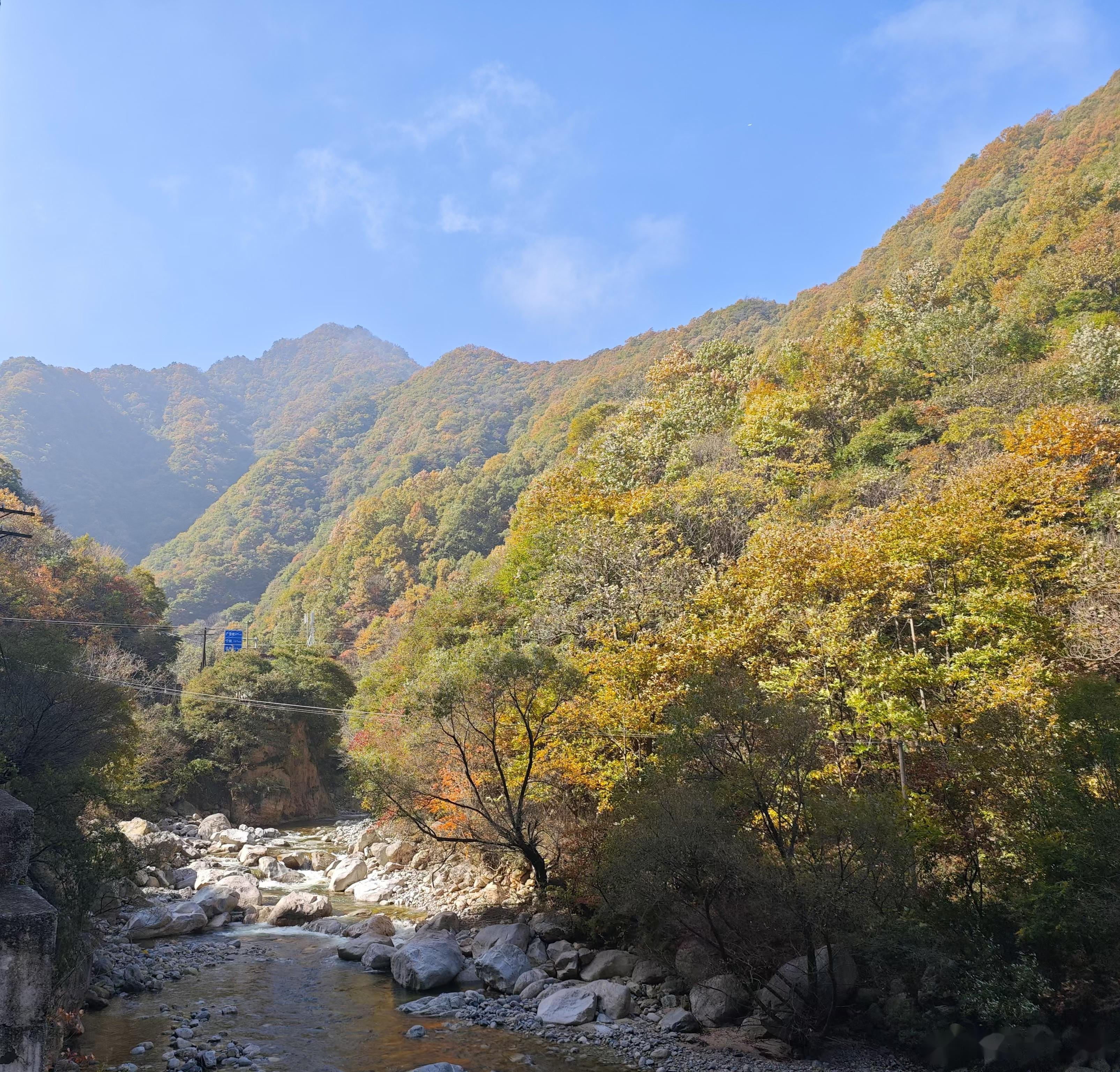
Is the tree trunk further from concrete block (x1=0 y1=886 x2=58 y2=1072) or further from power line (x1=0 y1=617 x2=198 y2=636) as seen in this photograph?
power line (x1=0 y1=617 x2=198 y2=636)

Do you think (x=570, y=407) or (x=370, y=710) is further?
(x=570, y=407)

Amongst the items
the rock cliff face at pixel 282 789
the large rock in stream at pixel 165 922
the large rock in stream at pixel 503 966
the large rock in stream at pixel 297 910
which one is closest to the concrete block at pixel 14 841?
the large rock in stream at pixel 503 966

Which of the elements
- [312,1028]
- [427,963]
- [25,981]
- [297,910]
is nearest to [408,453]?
[297,910]

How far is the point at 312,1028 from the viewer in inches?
478

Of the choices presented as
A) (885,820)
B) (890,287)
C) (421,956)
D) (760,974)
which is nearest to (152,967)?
(421,956)

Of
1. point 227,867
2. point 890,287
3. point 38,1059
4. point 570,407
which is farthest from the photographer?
point 570,407

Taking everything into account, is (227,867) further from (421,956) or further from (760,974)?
(760,974)

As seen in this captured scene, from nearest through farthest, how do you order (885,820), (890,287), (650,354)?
(885,820) → (890,287) → (650,354)

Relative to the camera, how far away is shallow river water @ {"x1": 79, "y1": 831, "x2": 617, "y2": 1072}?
1087 centimetres

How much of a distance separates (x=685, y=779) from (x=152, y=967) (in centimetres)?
1103

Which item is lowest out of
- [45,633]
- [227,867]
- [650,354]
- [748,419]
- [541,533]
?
[227,867]

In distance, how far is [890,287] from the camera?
4353 centimetres

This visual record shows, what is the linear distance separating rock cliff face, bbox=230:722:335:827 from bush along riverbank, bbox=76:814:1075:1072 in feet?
39.3

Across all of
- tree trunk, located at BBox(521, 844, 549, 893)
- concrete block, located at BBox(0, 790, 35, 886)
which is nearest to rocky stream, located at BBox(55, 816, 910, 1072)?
tree trunk, located at BBox(521, 844, 549, 893)
